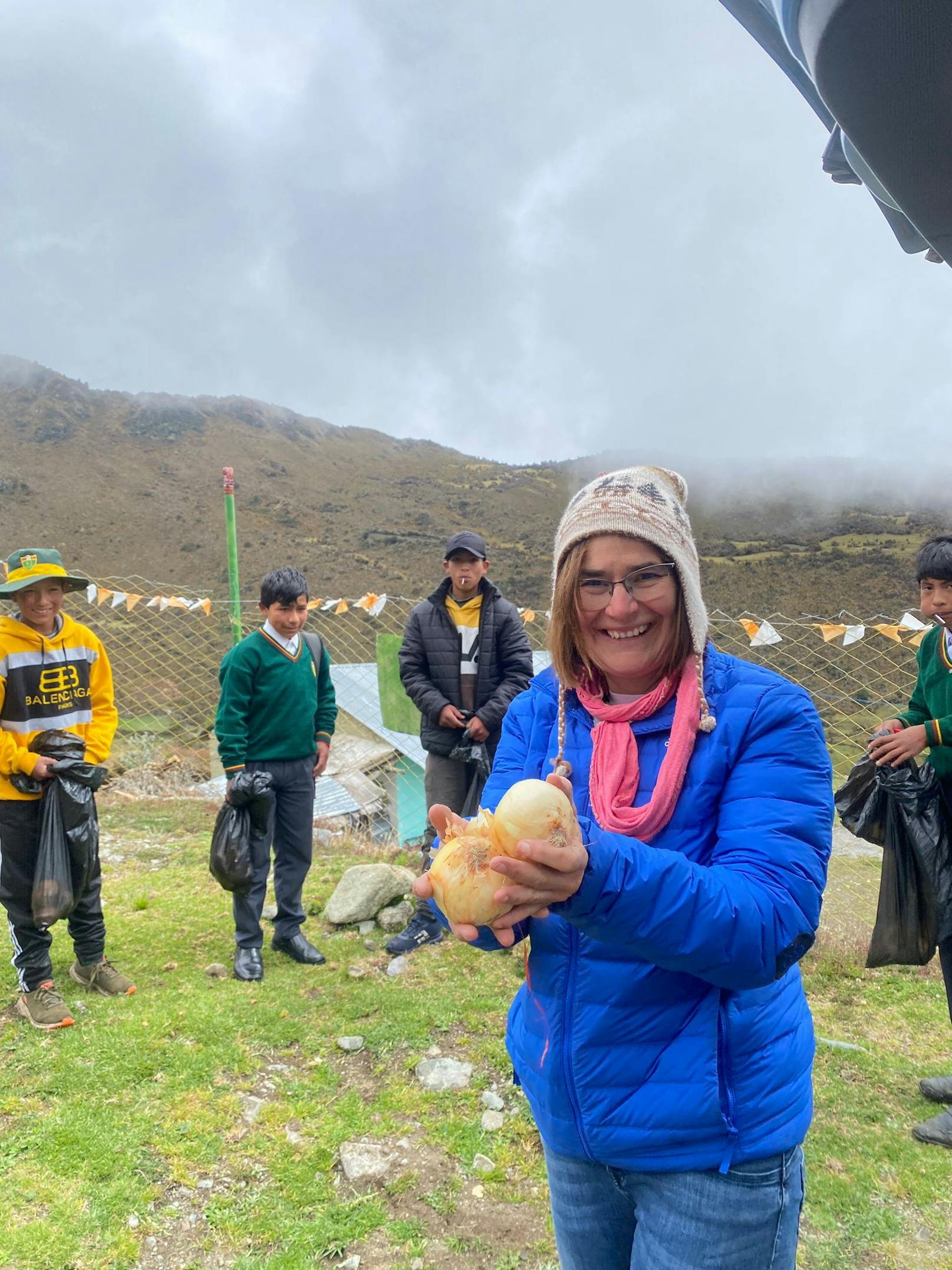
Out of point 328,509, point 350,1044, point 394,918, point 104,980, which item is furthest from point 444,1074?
point 328,509

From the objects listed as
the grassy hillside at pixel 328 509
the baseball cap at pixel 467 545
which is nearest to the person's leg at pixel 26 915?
the baseball cap at pixel 467 545

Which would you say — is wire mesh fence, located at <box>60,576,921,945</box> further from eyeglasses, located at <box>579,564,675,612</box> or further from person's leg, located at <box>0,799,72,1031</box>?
eyeglasses, located at <box>579,564,675,612</box>

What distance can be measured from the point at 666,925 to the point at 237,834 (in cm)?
314

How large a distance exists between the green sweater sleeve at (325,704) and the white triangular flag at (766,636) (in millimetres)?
2818

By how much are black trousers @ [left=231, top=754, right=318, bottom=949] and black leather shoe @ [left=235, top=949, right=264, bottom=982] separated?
0.03 metres

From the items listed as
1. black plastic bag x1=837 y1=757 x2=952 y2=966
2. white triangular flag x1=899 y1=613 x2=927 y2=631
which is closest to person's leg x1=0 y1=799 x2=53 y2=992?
black plastic bag x1=837 y1=757 x2=952 y2=966

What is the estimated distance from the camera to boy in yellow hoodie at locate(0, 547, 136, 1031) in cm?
324

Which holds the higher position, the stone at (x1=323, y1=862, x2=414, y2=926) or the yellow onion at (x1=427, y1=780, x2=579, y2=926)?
the yellow onion at (x1=427, y1=780, x2=579, y2=926)

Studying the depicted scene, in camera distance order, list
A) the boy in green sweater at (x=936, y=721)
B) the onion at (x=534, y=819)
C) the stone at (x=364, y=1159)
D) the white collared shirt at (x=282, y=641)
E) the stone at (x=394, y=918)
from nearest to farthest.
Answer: the onion at (x=534, y=819) < the stone at (x=364, y=1159) < the boy in green sweater at (x=936, y=721) < the white collared shirt at (x=282, y=641) < the stone at (x=394, y=918)

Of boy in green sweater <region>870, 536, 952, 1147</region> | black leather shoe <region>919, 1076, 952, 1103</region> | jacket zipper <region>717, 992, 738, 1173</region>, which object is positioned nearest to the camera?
jacket zipper <region>717, 992, 738, 1173</region>

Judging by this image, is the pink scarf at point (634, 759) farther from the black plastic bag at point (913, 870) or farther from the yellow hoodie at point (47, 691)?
the yellow hoodie at point (47, 691)

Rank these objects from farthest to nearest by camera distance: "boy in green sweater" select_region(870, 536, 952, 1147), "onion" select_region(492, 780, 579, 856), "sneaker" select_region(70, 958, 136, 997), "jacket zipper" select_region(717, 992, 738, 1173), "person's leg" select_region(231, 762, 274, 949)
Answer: "person's leg" select_region(231, 762, 274, 949) < "sneaker" select_region(70, 958, 136, 997) < "boy in green sweater" select_region(870, 536, 952, 1147) < "jacket zipper" select_region(717, 992, 738, 1173) < "onion" select_region(492, 780, 579, 856)

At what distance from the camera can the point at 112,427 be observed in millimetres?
46781

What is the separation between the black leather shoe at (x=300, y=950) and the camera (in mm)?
3932
